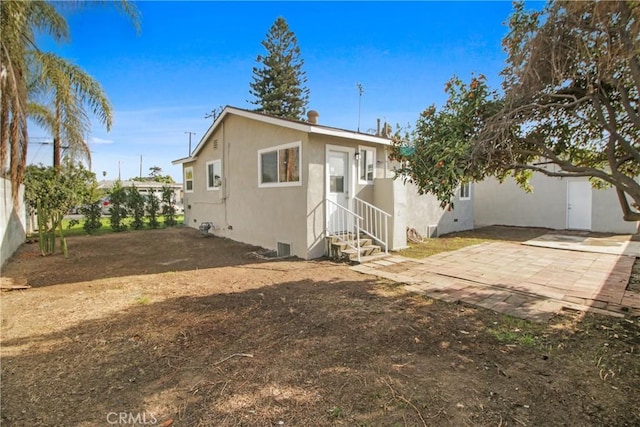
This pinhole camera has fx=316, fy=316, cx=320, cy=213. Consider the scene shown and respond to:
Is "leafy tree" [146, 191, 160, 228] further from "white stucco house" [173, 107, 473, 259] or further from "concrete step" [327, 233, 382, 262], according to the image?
"concrete step" [327, 233, 382, 262]

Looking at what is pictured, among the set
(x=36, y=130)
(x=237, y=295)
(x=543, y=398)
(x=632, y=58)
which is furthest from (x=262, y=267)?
(x=36, y=130)

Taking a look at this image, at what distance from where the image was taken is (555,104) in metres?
3.98

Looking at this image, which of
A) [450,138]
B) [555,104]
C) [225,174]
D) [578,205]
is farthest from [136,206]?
[578,205]

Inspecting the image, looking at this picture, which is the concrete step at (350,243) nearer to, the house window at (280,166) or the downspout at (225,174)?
the house window at (280,166)

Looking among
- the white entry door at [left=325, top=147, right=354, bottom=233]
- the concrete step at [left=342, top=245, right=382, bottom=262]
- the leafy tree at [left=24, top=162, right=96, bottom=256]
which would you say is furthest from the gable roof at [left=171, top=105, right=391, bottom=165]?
the leafy tree at [left=24, top=162, right=96, bottom=256]

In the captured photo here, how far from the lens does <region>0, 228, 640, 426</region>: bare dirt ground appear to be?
243 centimetres

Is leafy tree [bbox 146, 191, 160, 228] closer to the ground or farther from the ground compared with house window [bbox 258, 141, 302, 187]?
closer to the ground

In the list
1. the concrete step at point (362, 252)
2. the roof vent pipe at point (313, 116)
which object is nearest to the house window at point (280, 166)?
the roof vent pipe at point (313, 116)

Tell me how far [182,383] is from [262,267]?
4.64m

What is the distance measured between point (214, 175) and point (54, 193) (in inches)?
205

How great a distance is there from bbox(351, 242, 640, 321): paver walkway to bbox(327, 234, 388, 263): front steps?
1.26 feet

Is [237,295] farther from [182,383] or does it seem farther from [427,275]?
[427,275]

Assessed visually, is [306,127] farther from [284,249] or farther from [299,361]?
[299,361]

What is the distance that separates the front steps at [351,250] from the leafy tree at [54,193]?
731 centimetres
